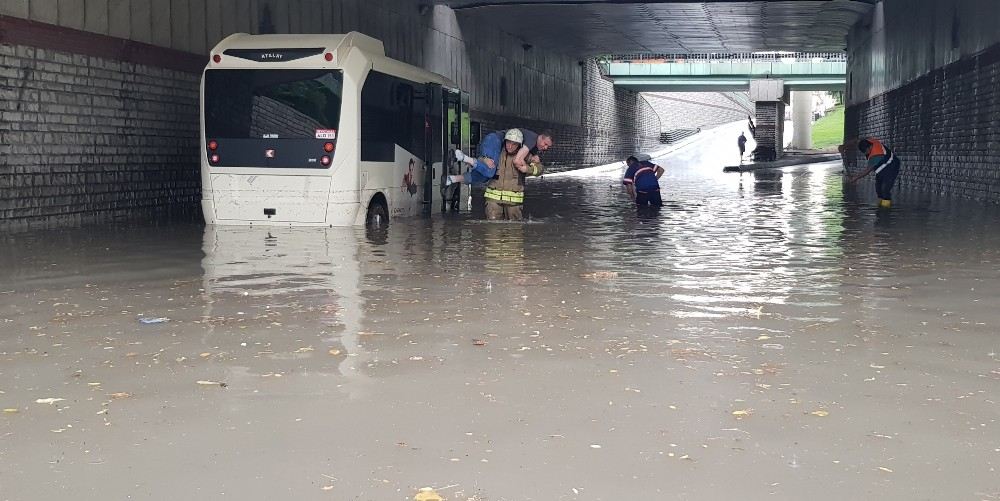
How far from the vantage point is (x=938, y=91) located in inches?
1144

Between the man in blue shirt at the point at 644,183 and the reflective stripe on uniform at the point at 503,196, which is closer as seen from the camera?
the reflective stripe on uniform at the point at 503,196

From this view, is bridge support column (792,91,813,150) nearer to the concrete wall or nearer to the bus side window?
the concrete wall

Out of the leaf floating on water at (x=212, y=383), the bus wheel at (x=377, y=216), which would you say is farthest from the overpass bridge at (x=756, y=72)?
the leaf floating on water at (x=212, y=383)

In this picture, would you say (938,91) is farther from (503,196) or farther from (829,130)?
(829,130)

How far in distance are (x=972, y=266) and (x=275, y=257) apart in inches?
283

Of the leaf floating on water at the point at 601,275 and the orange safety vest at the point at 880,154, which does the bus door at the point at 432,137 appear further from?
the orange safety vest at the point at 880,154

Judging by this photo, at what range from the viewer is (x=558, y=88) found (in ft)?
183

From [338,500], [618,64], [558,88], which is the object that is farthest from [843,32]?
[338,500]

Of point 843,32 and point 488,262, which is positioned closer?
point 488,262

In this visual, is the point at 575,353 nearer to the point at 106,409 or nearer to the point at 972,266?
the point at 106,409

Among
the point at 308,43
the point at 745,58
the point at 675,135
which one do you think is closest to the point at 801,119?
the point at 675,135

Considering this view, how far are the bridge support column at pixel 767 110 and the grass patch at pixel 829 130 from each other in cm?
2629

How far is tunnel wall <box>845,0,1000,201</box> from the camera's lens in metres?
24.4

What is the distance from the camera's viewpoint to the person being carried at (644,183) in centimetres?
2375
